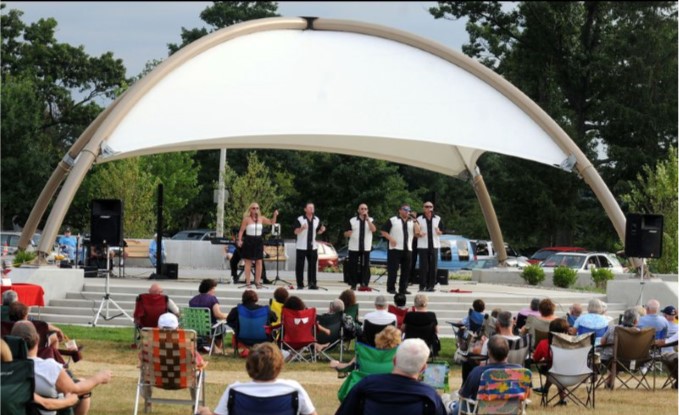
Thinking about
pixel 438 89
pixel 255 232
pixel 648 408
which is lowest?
pixel 648 408

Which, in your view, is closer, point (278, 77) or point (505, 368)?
point (505, 368)

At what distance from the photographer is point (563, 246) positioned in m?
47.6

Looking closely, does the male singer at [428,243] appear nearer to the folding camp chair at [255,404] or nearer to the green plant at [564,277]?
the green plant at [564,277]

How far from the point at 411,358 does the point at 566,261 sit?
28.9 metres

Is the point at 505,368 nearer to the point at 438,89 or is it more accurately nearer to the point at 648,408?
the point at 648,408

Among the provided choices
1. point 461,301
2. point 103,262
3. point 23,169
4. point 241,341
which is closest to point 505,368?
point 241,341

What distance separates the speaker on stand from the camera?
21281 millimetres

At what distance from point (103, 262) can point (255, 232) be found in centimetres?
644

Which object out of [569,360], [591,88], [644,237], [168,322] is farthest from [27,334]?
[591,88]

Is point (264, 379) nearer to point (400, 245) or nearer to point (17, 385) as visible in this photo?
point (17, 385)

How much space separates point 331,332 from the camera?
653 inches

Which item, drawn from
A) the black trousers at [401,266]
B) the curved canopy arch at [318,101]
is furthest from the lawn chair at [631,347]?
the curved canopy arch at [318,101]

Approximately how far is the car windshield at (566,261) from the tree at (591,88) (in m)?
9.77

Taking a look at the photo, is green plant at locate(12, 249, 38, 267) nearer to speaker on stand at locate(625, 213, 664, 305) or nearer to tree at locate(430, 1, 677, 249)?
speaker on stand at locate(625, 213, 664, 305)
